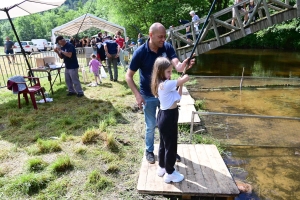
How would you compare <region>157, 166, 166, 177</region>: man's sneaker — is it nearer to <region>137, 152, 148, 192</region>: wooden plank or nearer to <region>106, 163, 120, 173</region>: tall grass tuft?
<region>137, 152, 148, 192</region>: wooden plank

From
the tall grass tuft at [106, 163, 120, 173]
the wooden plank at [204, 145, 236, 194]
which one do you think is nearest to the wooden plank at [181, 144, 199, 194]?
the wooden plank at [204, 145, 236, 194]

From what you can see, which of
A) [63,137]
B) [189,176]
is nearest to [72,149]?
[63,137]

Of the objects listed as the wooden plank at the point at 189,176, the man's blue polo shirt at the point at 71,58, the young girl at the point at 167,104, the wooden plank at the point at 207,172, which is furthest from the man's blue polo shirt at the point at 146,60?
the man's blue polo shirt at the point at 71,58

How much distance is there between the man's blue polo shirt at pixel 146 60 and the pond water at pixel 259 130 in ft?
7.13

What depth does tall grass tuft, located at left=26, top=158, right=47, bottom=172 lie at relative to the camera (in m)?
3.53

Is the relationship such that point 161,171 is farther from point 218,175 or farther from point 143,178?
point 218,175

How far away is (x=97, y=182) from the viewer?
321 centimetres

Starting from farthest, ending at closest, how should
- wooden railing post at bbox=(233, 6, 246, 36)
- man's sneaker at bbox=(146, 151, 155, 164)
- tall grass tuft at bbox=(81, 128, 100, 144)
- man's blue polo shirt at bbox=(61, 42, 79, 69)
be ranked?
1. wooden railing post at bbox=(233, 6, 246, 36)
2. man's blue polo shirt at bbox=(61, 42, 79, 69)
3. tall grass tuft at bbox=(81, 128, 100, 144)
4. man's sneaker at bbox=(146, 151, 155, 164)

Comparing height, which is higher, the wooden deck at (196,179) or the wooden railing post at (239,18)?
the wooden railing post at (239,18)

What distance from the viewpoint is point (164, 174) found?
3.14 metres

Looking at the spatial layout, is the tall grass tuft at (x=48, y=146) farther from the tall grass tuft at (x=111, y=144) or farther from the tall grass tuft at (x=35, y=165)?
the tall grass tuft at (x=111, y=144)

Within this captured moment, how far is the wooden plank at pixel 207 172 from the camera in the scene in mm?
2891

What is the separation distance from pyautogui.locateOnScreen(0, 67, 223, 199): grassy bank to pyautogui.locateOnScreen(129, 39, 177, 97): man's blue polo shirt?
1.33 meters

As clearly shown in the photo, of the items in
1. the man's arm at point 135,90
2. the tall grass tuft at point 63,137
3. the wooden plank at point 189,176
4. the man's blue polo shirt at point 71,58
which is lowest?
the wooden plank at point 189,176
